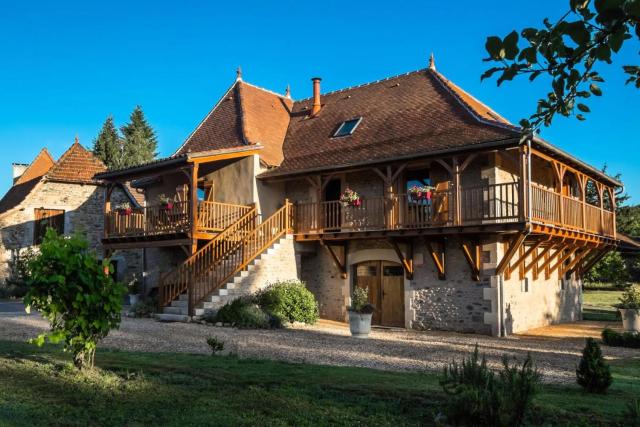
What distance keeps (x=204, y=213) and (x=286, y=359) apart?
8.49 meters

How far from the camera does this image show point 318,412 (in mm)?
5727

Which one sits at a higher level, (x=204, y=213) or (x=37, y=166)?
A: (x=37, y=166)

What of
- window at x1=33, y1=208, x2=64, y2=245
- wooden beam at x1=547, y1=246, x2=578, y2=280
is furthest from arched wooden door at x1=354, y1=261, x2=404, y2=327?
window at x1=33, y1=208, x2=64, y2=245

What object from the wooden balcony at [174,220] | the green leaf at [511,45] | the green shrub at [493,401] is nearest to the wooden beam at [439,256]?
the wooden balcony at [174,220]

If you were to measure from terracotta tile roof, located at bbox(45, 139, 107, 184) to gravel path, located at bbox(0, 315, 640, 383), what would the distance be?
1285cm

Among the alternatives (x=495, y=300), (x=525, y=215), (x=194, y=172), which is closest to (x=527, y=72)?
(x=525, y=215)

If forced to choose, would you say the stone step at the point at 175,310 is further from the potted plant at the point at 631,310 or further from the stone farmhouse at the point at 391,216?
the potted plant at the point at 631,310

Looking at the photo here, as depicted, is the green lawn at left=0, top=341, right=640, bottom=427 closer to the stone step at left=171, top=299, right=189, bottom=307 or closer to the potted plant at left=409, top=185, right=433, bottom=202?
the potted plant at left=409, top=185, right=433, bottom=202

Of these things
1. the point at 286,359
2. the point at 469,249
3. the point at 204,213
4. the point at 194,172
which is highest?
the point at 194,172

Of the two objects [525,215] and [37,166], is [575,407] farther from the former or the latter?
[37,166]

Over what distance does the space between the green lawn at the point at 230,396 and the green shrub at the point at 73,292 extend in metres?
0.47

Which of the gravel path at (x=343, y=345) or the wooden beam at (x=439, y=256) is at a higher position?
the wooden beam at (x=439, y=256)

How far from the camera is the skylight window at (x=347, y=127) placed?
18969 millimetres

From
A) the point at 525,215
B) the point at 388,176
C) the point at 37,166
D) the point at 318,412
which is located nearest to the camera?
the point at 318,412
